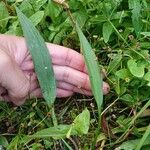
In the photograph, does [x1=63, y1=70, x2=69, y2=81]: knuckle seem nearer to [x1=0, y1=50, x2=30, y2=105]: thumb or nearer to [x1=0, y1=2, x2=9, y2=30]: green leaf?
[x1=0, y1=50, x2=30, y2=105]: thumb

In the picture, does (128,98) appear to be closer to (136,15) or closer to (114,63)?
(114,63)

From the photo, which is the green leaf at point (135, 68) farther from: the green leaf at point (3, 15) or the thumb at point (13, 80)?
the green leaf at point (3, 15)

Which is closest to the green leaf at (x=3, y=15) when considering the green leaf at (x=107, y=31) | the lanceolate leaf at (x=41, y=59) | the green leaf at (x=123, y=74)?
the lanceolate leaf at (x=41, y=59)

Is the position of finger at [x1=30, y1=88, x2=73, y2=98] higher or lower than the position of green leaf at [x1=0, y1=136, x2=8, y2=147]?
higher

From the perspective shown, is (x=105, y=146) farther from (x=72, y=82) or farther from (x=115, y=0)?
(x=115, y=0)

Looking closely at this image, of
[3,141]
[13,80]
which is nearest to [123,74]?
[13,80]

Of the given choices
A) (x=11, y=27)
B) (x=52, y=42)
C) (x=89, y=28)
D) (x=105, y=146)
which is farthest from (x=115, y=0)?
(x=105, y=146)

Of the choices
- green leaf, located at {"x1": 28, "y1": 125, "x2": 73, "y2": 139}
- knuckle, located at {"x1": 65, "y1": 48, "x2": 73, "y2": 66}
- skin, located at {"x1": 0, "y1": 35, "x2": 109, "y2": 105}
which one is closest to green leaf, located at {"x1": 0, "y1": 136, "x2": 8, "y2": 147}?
skin, located at {"x1": 0, "y1": 35, "x2": 109, "y2": 105}
